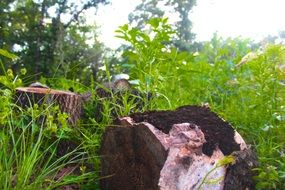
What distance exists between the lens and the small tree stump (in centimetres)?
279

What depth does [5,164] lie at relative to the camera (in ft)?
6.29

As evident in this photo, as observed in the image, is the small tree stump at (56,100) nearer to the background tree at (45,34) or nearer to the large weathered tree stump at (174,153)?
the large weathered tree stump at (174,153)

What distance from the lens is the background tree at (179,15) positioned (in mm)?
13602

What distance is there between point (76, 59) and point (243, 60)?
10.2 metres

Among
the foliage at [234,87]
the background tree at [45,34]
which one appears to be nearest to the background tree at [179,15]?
the background tree at [45,34]

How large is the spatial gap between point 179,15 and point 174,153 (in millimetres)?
12874

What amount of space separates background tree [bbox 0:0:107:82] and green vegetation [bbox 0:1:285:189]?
7.79 metres

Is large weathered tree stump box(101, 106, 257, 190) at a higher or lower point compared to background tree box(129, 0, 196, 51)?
lower

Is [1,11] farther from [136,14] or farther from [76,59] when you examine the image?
[136,14]

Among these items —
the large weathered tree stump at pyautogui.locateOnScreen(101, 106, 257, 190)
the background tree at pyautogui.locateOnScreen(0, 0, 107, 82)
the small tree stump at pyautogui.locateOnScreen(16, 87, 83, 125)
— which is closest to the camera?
the large weathered tree stump at pyautogui.locateOnScreen(101, 106, 257, 190)

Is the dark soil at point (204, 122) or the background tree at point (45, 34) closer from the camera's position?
the dark soil at point (204, 122)

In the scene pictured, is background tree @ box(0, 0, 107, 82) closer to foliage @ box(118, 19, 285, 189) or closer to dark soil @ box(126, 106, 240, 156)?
foliage @ box(118, 19, 285, 189)

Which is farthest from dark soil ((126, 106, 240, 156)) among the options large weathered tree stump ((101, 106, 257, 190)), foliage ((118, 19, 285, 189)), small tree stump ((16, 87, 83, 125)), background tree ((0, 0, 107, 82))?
background tree ((0, 0, 107, 82))

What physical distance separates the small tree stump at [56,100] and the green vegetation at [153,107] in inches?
2.7
